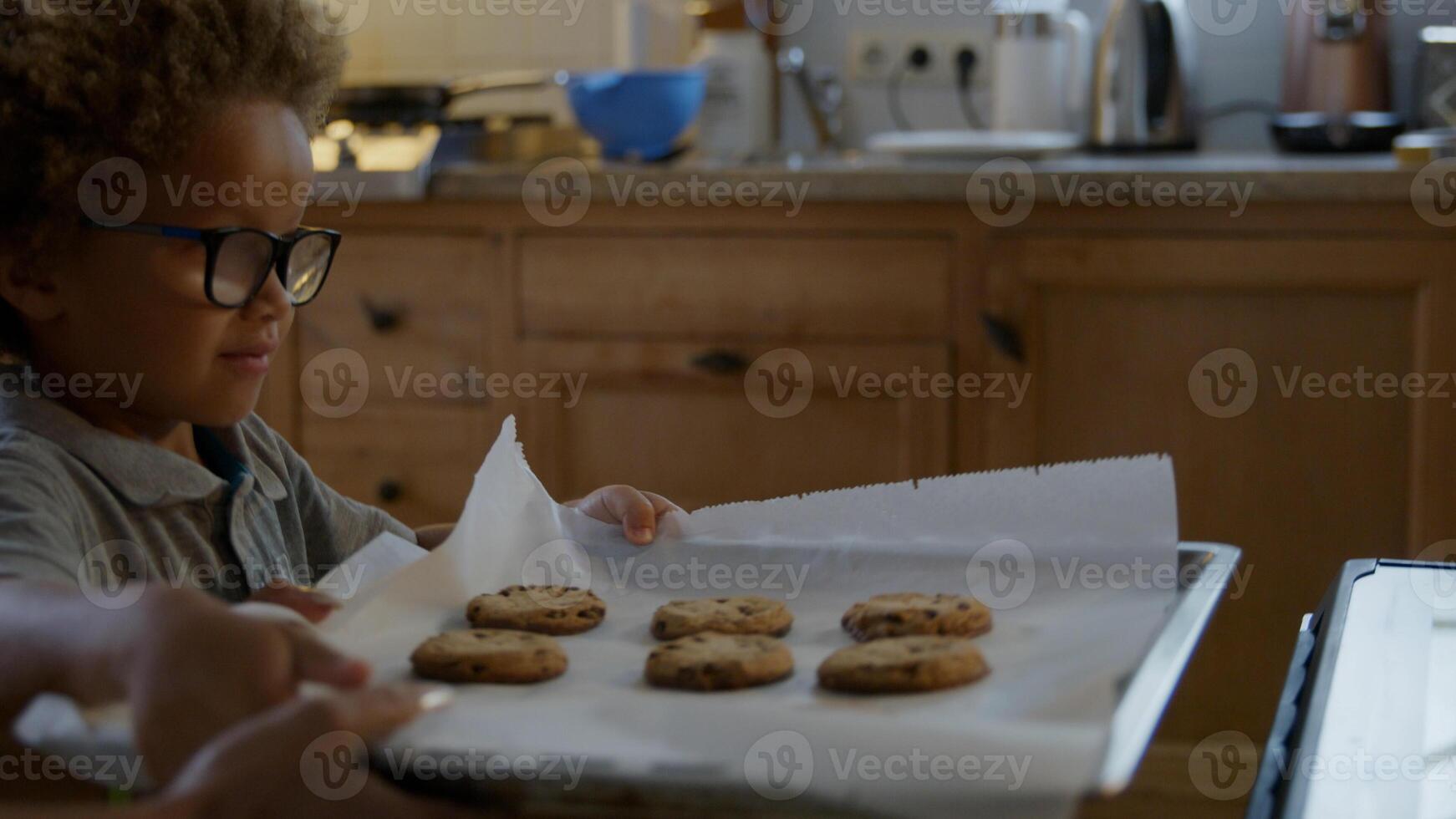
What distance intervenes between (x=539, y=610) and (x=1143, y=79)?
69.2 inches

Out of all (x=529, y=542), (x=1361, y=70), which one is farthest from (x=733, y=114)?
(x=529, y=542)

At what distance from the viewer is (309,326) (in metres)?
2.08

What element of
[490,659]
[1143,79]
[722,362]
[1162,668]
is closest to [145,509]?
[490,659]

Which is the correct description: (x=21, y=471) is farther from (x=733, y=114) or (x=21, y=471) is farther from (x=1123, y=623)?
(x=733, y=114)

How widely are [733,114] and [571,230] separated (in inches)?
21.9

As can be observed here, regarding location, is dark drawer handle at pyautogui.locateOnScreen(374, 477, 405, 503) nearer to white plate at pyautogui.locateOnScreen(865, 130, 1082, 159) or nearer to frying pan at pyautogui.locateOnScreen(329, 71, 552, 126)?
frying pan at pyautogui.locateOnScreen(329, 71, 552, 126)

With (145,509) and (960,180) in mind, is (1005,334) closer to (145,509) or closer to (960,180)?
(960,180)

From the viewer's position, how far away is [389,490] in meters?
2.12

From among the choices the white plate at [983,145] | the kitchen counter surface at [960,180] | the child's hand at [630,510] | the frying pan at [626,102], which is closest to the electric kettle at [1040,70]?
the white plate at [983,145]

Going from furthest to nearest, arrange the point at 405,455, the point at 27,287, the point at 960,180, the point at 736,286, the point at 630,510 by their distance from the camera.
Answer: the point at 405,455 → the point at 736,286 → the point at 960,180 → the point at 630,510 → the point at 27,287

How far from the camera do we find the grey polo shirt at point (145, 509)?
0.71m

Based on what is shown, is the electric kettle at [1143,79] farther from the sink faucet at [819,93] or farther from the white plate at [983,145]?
the sink faucet at [819,93]

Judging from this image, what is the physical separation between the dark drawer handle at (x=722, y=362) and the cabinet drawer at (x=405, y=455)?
1.04 feet

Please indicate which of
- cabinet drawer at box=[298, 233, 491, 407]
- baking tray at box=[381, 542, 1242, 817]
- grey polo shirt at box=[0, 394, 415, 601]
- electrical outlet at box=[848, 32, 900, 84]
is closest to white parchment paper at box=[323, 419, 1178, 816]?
baking tray at box=[381, 542, 1242, 817]
